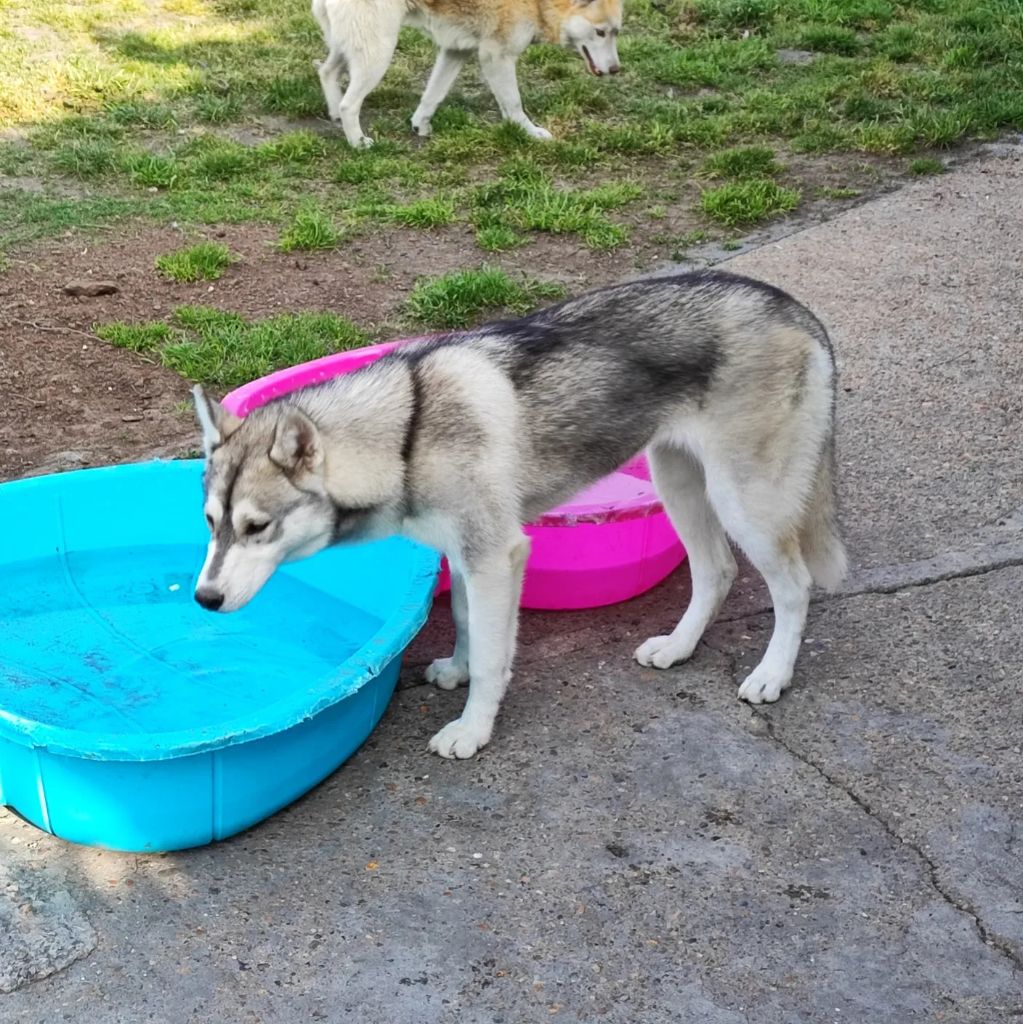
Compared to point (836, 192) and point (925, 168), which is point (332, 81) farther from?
point (925, 168)

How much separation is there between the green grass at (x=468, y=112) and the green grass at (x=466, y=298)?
0.74 m

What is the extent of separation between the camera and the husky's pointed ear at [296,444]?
135 inches

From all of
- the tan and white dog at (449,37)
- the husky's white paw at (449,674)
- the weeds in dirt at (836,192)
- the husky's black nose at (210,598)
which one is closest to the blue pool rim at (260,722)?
the husky's black nose at (210,598)

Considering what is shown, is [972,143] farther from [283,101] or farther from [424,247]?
[283,101]

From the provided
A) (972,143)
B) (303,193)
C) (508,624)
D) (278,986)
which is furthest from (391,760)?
(972,143)

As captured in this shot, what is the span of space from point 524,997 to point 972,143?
772cm

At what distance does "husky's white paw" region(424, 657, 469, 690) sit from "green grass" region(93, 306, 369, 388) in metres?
2.31

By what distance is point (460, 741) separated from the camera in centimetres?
396

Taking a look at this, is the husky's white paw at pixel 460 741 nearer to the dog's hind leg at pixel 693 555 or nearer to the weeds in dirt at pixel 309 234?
the dog's hind leg at pixel 693 555

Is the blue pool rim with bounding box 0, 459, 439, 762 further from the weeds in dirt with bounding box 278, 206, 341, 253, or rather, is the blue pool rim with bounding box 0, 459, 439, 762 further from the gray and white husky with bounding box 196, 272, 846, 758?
the weeds in dirt with bounding box 278, 206, 341, 253

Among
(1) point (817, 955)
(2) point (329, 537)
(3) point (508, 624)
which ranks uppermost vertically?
(2) point (329, 537)

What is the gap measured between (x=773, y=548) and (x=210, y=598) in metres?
1.72

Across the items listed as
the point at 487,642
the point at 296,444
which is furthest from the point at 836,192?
the point at 296,444

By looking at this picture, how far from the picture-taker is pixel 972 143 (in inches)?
359
